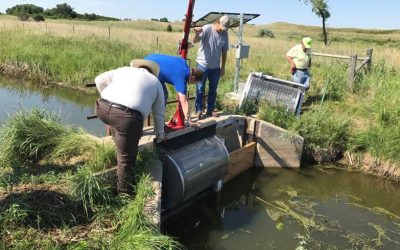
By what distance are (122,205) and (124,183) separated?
24 centimetres

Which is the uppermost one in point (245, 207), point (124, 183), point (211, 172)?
point (124, 183)

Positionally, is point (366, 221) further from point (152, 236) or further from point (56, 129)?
point (56, 129)

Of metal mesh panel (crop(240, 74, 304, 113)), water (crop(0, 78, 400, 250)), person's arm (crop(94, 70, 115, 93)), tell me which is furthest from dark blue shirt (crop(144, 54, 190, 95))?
metal mesh panel (crop(240, 74, 304, 113))

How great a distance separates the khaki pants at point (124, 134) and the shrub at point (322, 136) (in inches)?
183

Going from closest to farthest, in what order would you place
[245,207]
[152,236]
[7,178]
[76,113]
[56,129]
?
[152,236] → [7,178] → [56,129] → [245,207] → [76,113]

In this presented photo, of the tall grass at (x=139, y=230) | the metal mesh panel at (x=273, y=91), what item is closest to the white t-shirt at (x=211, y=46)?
the metal mesh panel at (x=273, y=91)

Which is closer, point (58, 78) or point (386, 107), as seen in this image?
point (386, 107)

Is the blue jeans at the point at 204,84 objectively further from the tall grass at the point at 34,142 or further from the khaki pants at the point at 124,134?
the khaki pants at the point at 124,134

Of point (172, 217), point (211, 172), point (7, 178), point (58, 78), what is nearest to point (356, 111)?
point (211, 172)

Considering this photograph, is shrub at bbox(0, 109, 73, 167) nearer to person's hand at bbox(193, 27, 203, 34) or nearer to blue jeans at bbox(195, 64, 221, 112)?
blue jeans at bbox(195, 64, 221, 112)

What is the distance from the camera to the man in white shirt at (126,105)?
14.4ft

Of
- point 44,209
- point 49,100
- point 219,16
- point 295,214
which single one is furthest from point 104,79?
point 49,100

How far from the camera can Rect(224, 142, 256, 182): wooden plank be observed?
7699mm

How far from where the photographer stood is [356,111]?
9.84 metres
